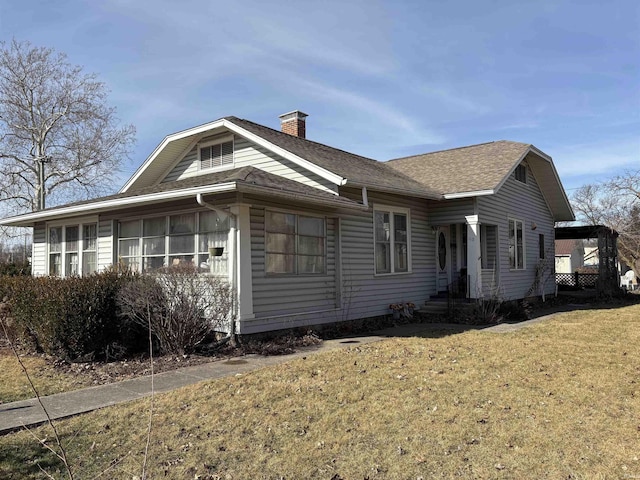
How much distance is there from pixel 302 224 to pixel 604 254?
50.4 feet

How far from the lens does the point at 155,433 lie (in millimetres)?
4586

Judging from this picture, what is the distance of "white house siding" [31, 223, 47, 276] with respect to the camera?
14.2 meters

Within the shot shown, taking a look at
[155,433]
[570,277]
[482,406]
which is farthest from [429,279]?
[570,277]

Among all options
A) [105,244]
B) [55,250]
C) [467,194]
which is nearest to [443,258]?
[467,194]

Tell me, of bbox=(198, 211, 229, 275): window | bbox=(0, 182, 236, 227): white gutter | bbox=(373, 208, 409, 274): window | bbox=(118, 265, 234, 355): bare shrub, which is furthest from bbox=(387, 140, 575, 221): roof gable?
bbox=(118, 265, 234, 355): bare shrub

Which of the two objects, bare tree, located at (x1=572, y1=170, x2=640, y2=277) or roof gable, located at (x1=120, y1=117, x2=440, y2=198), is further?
bare tree, located at (x1=572, y1=170, x2=640, y2=277)

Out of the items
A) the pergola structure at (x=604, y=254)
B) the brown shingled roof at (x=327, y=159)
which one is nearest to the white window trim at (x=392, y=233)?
the brown shingled roof at (x=327, y=159)

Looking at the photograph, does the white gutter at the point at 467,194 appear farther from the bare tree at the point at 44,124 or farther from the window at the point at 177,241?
the bare tree at the point at 44,124

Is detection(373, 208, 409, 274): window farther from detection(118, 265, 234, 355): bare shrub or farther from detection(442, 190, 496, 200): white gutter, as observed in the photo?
detection(118, 265, 234, 355): bare shrub

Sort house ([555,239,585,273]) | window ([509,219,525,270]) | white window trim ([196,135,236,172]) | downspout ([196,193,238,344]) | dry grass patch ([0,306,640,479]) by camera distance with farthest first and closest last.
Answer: house ([555,239,585,273])
window ([509,219,525,270])
white window trim ([196,135,236,172])
downspout ([196,193,238,344])
dry grass patch ([0,306,640,479])

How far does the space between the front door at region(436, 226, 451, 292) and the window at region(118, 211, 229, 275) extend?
297 inches

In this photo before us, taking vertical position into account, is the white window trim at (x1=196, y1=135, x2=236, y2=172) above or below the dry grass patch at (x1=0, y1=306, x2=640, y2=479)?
above

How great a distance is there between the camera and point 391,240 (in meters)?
12.4

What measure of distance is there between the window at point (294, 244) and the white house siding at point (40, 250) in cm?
863
